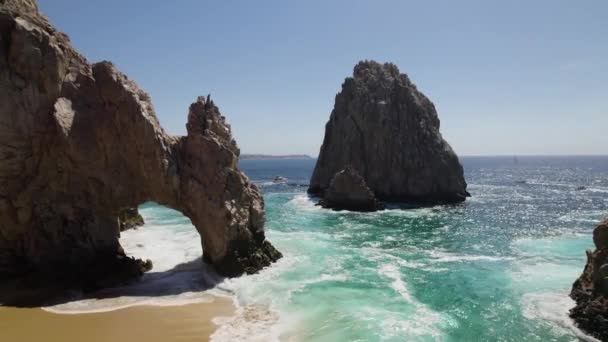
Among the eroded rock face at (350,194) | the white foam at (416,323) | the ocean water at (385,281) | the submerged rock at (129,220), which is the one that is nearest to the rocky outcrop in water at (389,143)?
the eroded rock face at (350,194)

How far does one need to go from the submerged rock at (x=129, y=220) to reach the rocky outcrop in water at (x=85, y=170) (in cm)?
1643

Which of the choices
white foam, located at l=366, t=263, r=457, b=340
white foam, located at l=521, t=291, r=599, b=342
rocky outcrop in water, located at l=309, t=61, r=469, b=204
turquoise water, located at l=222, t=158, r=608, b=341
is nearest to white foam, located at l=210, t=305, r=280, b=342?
turquoise water, located at l=222, t=158, r=608, b=341

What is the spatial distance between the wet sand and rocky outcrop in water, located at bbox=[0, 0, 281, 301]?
4944mm

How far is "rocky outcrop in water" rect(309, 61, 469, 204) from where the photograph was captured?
75.1 metres

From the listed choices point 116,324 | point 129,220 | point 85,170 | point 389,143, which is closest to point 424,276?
point 116,324

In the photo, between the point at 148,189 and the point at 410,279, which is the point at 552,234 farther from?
the point at 148,189

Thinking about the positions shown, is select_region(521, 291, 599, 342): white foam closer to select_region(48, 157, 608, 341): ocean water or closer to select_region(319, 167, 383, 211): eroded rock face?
select_region(48, 157, 608, 341): ocean water

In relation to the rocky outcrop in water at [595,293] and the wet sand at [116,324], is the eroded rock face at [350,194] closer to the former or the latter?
the rocky outcrop in water at [595,293]

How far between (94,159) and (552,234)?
47691mm

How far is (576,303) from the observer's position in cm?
2367

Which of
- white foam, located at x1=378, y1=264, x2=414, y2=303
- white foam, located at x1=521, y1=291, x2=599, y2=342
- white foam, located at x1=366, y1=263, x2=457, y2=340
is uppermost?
white foam, located at x1=378, y1=264, x2=414, y2=303

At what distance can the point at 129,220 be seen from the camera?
150 ft

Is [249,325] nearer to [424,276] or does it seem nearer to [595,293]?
[424,276]

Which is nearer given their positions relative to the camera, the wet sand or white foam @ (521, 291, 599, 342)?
the wet sand
